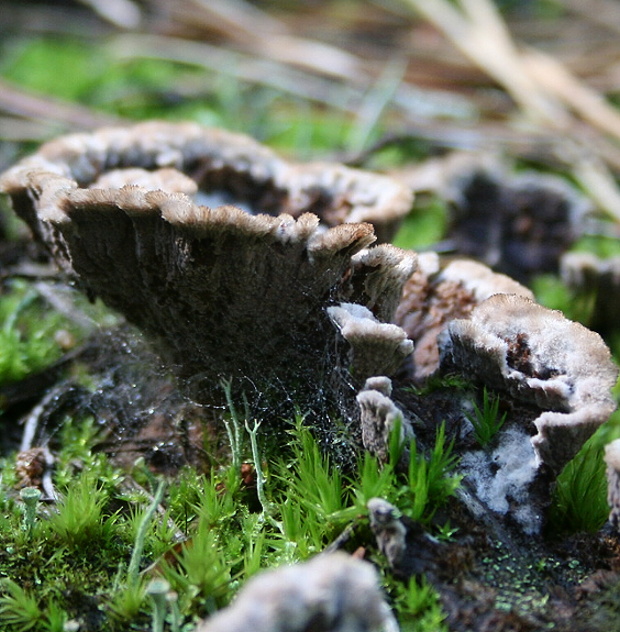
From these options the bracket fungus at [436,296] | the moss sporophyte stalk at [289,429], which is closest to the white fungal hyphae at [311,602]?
the moss sporophyte stalk at [289,429]

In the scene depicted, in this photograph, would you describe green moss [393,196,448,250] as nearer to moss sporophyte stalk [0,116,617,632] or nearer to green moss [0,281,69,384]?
moss sporophyte stalk [0,116,617,632]

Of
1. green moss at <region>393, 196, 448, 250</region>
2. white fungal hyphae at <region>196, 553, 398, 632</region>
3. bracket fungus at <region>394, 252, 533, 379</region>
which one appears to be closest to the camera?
white fungal hyphae at <region>196, 553, 398, 632</region>

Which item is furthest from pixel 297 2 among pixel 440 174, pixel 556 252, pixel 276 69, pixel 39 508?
pixel 39 508

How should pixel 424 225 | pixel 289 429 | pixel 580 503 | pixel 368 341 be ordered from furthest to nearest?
pixel 424 225
pixel 289 429
pixel 580 503
pixel 368 341

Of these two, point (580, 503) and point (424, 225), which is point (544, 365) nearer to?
point (580, 503)

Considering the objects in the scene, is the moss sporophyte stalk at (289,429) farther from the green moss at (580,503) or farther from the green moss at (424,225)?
the green moss at (424,225)

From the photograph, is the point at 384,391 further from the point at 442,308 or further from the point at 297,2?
the point at 297,2

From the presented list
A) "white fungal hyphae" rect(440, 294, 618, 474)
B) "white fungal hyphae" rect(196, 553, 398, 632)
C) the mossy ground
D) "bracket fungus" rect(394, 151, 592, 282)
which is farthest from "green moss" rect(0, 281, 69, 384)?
"bracket fungus" rect(394, 151, 592, 282)

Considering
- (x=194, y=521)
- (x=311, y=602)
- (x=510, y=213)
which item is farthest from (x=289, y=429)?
(x=510, y=213)
